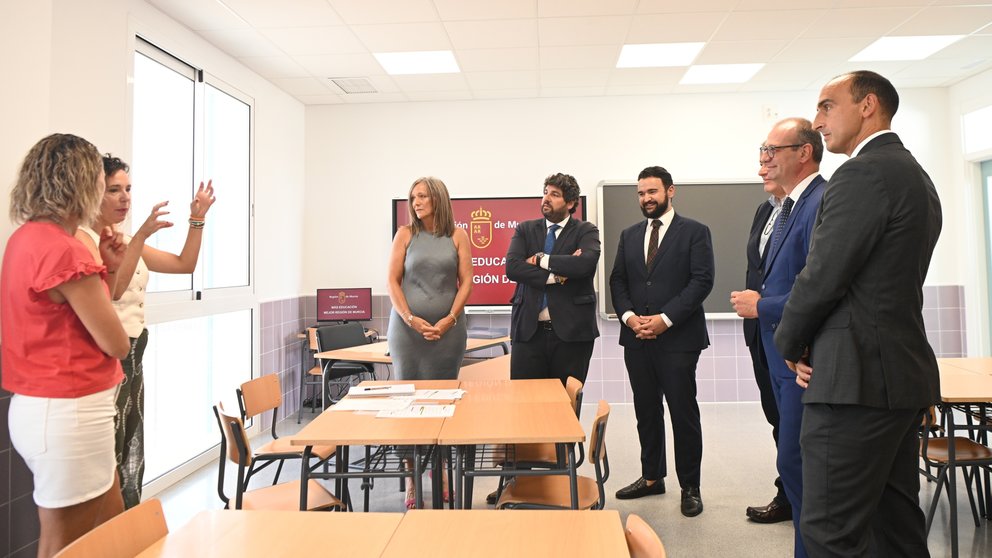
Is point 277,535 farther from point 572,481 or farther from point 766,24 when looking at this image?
point 766,24

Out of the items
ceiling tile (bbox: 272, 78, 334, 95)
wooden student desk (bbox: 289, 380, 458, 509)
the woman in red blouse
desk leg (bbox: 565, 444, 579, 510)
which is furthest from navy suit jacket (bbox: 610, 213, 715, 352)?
ceiling tile (bbox: 272, 78, 334, 95)

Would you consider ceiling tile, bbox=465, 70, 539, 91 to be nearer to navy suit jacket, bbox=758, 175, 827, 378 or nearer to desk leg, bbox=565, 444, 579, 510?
navy suit jacket, bbox=758, 175, 827, 378

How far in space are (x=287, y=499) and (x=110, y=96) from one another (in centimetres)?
257

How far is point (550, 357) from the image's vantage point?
3.30 m

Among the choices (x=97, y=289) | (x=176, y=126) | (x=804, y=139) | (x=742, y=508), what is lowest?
(x=742, y=508)

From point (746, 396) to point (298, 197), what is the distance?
5.07 metres

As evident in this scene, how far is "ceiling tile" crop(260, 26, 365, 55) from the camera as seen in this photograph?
14.0 ft

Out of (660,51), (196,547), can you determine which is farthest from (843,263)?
(660,51)

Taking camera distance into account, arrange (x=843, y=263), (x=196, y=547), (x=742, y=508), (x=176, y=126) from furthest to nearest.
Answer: (x=176, y=126), (x=742, y=508), (x=843, y=263), (x=196, y=547)

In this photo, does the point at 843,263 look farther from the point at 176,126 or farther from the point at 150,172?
the point at 176,126

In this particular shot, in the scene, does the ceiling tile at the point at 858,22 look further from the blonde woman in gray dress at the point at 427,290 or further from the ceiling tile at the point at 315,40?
the ceiling tile at the point at 315,40

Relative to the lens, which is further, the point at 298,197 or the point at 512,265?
the point at 298,197

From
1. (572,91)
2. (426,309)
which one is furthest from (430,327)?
(572,91)

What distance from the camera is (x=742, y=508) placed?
3193mm
